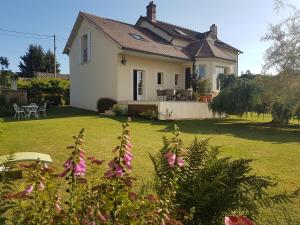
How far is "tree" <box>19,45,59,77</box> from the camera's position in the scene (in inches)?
2666

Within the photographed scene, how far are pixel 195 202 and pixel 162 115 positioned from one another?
50.9 ft

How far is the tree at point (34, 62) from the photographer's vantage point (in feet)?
222

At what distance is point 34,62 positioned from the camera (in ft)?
223

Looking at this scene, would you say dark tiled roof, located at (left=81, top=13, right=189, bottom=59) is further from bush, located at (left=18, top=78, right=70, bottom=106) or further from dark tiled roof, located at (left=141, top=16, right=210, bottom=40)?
bush, located at (left=18, top=78, right=70, bottom=106)

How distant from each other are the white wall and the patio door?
1.95 m

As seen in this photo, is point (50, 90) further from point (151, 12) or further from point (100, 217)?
point (100, 217)

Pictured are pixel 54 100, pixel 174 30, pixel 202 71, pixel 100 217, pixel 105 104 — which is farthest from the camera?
pixel 174 30

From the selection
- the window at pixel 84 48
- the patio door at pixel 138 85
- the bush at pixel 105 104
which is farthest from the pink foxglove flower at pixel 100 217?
the window at pixel 84 48

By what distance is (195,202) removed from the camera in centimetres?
345

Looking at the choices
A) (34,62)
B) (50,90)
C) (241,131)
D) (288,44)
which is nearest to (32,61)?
(34,62)

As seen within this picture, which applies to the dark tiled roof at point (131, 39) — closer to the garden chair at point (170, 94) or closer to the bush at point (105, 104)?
the garden chair at point (170, 94)

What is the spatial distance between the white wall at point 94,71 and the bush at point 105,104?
0.54m

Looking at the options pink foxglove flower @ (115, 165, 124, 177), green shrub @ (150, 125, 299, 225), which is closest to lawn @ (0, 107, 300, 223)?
green shrub @ (150, 125, 299, 225)

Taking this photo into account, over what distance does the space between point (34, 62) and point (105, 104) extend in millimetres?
51431
